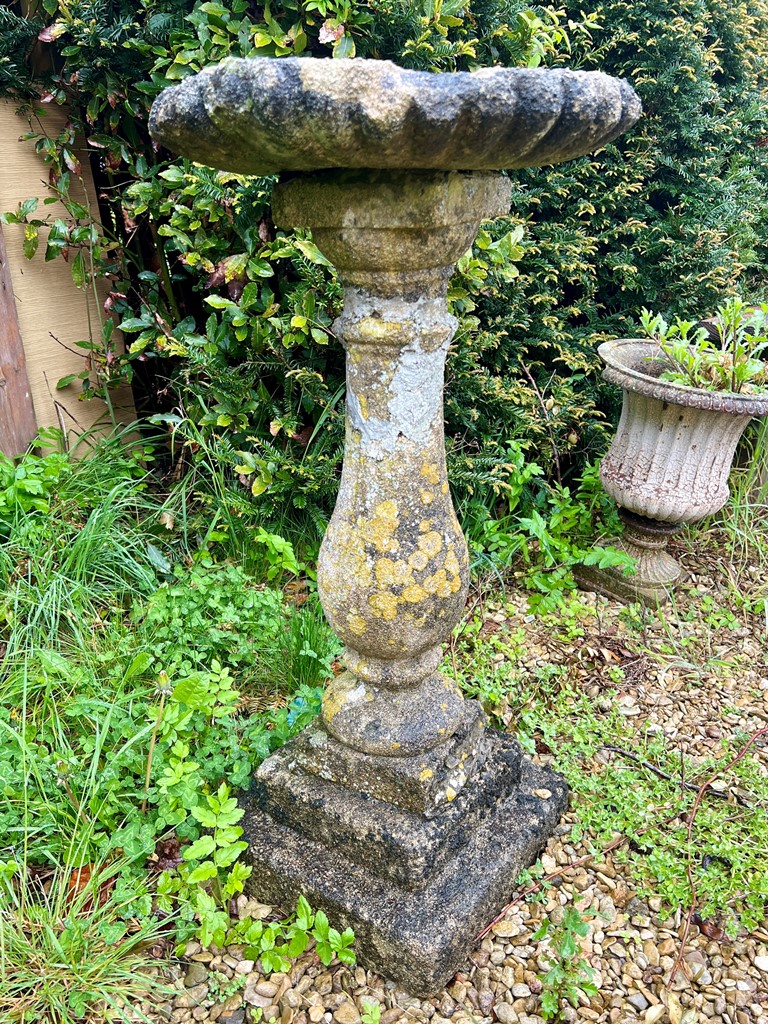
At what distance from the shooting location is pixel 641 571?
3.46 meters

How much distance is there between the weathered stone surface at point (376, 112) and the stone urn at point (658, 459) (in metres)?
1.91

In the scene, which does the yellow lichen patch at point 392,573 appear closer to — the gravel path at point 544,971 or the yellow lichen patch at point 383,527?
the yellow lichen patch at point 383,527

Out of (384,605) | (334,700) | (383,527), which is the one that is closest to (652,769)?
(334,700)

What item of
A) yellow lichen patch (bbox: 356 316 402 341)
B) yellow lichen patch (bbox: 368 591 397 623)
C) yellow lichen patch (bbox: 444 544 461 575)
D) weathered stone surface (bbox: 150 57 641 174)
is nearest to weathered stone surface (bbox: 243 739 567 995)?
yellow lichen patch (bbox: 368 591 397 623)

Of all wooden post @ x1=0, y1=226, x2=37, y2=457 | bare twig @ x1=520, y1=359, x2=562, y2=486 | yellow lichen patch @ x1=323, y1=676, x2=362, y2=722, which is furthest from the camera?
bare twig @ x1=520, y1=359, x2=562, y2=486

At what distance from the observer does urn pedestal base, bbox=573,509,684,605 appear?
3.40 metres

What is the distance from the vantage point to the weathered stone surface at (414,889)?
1.77 metres

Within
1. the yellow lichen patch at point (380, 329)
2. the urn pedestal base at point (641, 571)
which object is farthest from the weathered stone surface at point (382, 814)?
the urn pedestal base at point (641, 571)

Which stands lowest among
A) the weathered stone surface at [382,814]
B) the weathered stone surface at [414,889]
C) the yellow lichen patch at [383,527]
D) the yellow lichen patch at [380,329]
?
the weathered stone surface at [414,889]

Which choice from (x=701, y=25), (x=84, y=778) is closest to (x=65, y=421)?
(x=84, y=778)

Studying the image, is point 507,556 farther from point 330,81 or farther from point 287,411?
point 330,81

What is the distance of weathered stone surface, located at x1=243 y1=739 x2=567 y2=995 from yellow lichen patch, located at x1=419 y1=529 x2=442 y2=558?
72 centimetres

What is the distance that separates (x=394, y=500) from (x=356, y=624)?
34cm

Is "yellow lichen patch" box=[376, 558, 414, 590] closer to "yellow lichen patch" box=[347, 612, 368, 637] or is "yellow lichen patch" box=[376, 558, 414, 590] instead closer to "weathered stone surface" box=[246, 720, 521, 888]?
"yellow lichen patch" box=[347, 612, 368, 637]
